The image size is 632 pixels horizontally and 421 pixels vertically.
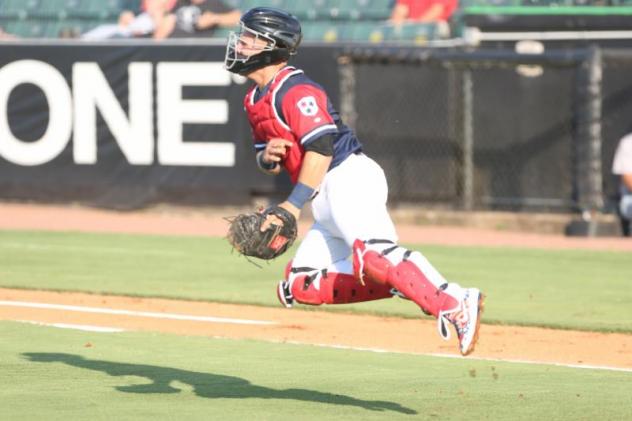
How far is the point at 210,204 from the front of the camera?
19812mm

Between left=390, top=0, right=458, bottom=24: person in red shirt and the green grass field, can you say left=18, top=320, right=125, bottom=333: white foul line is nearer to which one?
the green grass field

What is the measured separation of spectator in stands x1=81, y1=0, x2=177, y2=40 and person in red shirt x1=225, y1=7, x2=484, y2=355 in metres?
14.2

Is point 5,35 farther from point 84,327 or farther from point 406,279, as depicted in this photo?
point 406,279

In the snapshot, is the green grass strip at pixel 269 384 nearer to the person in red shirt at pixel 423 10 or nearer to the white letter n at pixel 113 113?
the white letter n at pixel 113 113

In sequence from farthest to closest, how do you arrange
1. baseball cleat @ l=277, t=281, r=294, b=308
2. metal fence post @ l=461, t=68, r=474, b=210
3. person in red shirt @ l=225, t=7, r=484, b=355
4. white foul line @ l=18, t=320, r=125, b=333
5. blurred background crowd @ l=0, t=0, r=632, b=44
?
blurred background crowd @ l=0, t=0, r=632, b=44, metal fence post @ l=461, t=68, r=474, b=210, white foul line @ l=18, t=320, r=125, b=333, baseball cleat @ l=277, t=281, r=294, b=308, person in red shirt @ l=225, t=7, r=484, b=355

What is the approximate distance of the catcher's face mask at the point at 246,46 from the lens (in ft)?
22.8

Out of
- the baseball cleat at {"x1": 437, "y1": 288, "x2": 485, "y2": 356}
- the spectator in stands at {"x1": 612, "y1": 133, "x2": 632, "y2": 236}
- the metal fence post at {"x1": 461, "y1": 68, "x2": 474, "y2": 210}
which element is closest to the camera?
the baseball cleat at {"x1": 437, "y1": 288, "x2": 485, "y2": 356}

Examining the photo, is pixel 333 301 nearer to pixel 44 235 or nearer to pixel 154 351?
pixel 154 351

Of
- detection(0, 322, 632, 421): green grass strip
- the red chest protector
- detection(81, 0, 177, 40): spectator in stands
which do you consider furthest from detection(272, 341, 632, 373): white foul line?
detection(81, 0, 177, 40): spectator in stands

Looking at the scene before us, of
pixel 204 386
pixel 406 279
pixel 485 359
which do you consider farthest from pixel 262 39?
pixel 485 359

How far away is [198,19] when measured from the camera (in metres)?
20.6

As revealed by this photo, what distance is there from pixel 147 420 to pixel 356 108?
13.1 meters

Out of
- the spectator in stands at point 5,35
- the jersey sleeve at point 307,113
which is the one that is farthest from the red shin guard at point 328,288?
the spectator in stands at point 5,35

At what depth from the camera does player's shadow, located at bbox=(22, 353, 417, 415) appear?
275 inches
